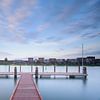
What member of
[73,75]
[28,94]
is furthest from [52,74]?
[28,94]

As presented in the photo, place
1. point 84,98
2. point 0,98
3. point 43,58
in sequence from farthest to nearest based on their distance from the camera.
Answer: point 43,58
point 84,98
point 0,98

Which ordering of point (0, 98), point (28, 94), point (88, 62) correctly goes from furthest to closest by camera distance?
point (88, 62) → point (0, 98) → point (28, 94)

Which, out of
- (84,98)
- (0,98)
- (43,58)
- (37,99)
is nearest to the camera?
(37,99)

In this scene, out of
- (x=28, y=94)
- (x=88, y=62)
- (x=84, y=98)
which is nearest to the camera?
(x=28, y=94)

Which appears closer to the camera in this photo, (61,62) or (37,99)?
(37,99)

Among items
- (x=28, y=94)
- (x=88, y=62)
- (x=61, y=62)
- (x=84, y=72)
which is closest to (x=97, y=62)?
(x=88, y=62)

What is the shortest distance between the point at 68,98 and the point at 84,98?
167cm

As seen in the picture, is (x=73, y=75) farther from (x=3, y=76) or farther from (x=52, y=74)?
(x=3, y=76)

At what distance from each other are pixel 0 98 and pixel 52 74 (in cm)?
1985

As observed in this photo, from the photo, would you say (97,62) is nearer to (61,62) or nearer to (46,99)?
(61,62)

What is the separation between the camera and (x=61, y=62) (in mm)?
73625

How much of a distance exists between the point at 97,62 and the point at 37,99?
6974 centimetres

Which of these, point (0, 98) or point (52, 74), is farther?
point (52, 74)

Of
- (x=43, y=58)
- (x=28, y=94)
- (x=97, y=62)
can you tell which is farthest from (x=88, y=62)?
(x=28, y=94)
